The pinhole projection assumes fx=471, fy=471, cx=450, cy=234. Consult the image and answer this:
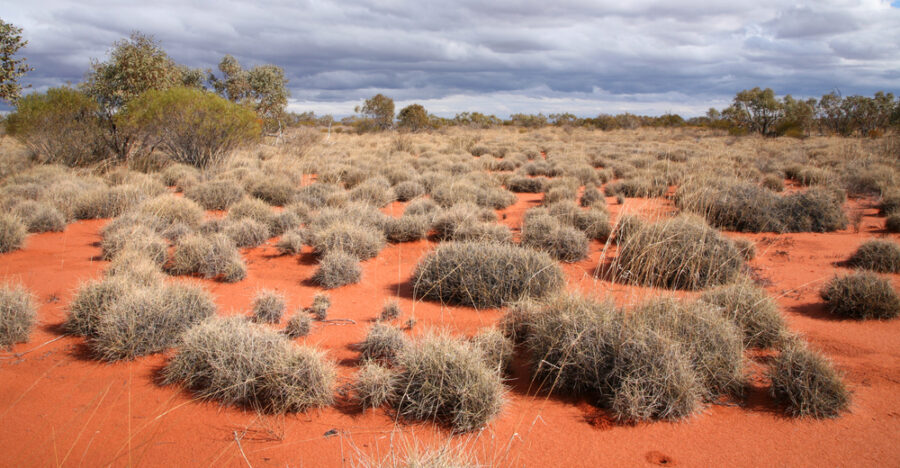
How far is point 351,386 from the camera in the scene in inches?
159

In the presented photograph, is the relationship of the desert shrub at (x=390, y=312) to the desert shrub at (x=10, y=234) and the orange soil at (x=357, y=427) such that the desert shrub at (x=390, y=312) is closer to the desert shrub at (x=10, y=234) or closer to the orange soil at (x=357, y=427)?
the orange soil at (x=357, y=427)

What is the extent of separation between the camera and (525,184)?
47.5ft

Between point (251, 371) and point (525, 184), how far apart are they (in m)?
11.7

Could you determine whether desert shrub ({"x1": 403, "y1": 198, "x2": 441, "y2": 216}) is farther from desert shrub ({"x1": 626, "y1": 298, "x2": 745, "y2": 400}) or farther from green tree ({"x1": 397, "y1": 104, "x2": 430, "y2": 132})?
green tree ({"x1": 397, "y1": 104, "x2": 430, "y2": 132})

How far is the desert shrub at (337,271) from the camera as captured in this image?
6551 millimetres

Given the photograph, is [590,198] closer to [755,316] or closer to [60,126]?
[755,316]

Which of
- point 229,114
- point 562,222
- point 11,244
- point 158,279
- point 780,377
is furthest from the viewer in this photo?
point 229,114

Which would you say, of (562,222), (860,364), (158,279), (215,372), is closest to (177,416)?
(215,372)

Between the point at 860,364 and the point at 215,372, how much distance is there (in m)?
5.75

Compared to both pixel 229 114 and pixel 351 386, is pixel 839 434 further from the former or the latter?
pixel 229 114

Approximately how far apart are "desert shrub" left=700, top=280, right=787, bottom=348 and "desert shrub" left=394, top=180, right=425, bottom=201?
8373 millimetres

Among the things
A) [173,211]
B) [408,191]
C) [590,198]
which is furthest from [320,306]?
[590,198]

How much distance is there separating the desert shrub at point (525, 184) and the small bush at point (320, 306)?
31.3 feet

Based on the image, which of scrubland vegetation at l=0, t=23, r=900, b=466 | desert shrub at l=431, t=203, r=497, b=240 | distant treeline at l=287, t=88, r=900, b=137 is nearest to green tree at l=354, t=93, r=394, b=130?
distant treeline at l=287, t=88, r=900, b=137
